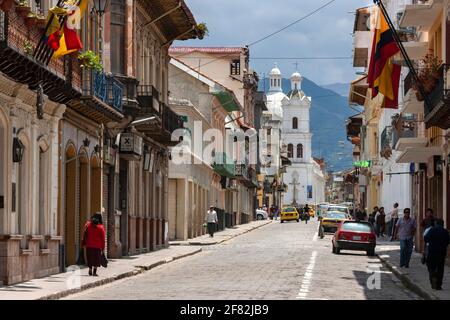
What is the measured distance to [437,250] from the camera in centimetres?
2511

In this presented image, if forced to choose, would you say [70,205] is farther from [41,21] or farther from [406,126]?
[406,126]

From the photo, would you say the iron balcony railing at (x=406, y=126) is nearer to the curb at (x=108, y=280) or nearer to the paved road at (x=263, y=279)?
the paved road at (x=263, y=279)

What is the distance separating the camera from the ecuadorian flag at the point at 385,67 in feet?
112

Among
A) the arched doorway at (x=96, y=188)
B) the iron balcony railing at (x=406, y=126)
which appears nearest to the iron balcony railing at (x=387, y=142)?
the iron balcony railing at (x=406, y=126)

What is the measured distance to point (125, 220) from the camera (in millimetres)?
39312

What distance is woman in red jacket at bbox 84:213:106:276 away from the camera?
2839 cm

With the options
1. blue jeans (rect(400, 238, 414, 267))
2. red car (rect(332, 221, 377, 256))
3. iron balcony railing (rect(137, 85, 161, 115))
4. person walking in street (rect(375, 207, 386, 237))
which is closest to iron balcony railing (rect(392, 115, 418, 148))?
red car (rect(332, 221, 377, 256))

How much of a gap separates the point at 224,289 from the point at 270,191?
119291 millimetres

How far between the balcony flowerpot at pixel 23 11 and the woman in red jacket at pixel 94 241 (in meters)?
5.92

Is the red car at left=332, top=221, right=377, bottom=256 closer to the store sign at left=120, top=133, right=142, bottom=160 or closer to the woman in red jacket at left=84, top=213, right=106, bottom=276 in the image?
the store sign at left=120, top=133, right=142, bottom=160

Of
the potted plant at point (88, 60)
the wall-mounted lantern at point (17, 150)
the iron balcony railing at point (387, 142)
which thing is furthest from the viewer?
the iron balcony railing at point (387, 142)

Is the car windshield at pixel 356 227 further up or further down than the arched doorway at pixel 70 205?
further down
